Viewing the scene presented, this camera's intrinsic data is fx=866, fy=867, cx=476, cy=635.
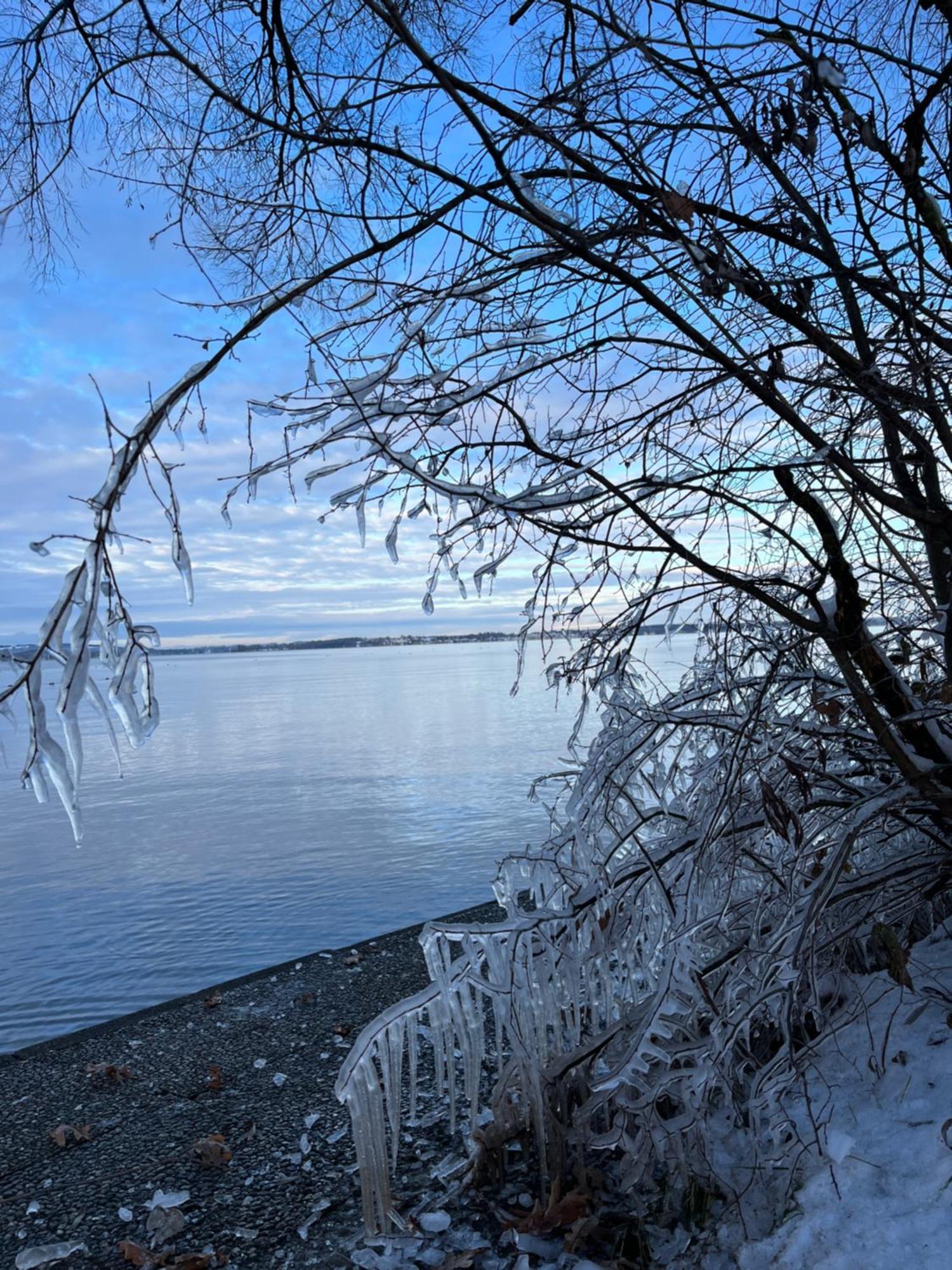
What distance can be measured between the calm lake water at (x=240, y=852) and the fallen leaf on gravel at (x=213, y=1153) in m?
2.31

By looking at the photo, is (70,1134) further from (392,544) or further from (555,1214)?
(392,544)

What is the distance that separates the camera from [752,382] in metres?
2.55

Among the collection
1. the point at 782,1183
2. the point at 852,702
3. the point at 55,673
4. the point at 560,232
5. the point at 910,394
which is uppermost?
the point at 560,232

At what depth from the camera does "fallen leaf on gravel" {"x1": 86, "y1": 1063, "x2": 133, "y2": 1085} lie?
17.6ft

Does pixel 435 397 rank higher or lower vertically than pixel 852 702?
higher

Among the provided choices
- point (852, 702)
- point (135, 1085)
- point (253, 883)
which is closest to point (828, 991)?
point (852, 702)

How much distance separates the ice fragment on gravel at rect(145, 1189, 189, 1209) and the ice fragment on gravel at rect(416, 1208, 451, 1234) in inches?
45.8

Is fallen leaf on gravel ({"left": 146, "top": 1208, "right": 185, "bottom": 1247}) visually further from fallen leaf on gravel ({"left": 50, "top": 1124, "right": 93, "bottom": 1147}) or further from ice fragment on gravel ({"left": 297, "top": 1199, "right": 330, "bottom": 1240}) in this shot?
fallen leaf on gravel ({"left": 50, "top": 1124, "right": 93, "bottom": 1147})

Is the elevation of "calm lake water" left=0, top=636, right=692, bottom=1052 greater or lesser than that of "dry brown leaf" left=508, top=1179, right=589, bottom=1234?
lesser

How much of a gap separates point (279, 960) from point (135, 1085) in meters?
2.62

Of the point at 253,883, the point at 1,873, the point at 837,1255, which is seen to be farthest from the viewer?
the point at 1,873

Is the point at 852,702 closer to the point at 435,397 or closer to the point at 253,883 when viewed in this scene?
the point at 435,397

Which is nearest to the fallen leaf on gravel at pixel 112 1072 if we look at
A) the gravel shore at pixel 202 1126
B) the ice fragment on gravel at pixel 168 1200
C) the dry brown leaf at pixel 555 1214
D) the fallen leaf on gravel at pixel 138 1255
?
the gravel shore at pixel 202 1126

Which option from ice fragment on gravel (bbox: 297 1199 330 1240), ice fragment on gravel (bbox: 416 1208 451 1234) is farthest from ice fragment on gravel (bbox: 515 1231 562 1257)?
ice fragment on gravel (bbox: 297 1199 330 1240)
